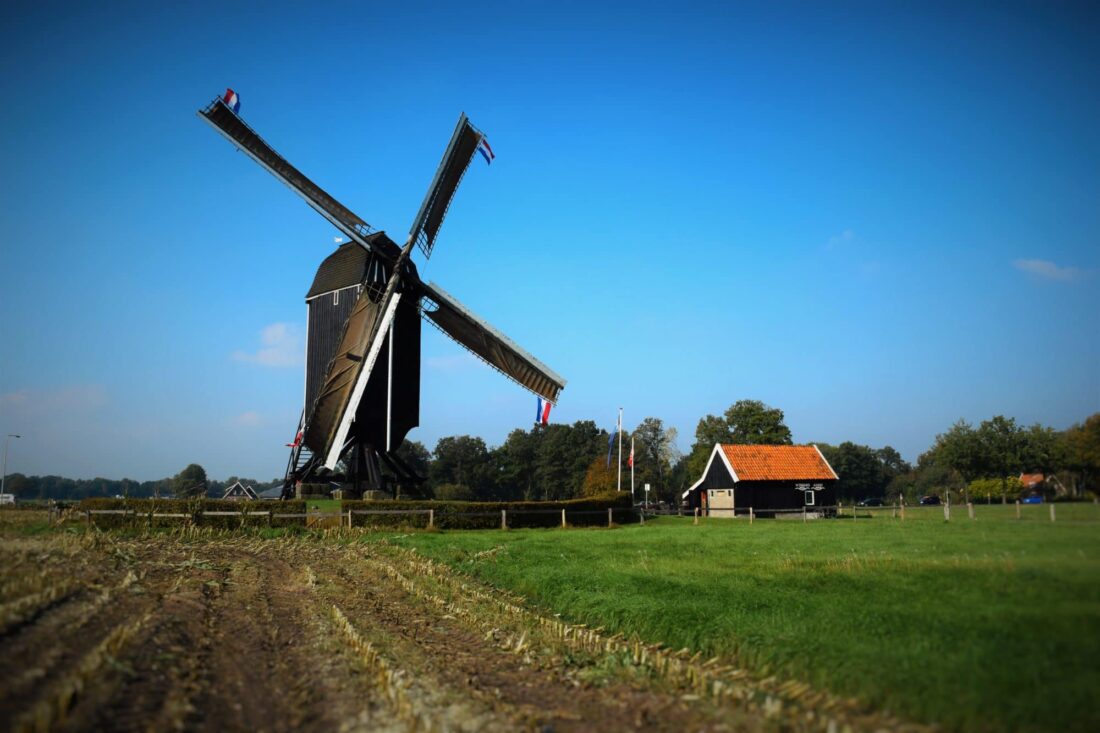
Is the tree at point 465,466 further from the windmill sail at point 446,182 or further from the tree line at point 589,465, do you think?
the windmill sail at point 446,182

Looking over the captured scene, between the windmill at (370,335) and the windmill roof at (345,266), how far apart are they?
0.20ft

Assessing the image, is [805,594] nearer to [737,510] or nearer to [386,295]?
[386,295]

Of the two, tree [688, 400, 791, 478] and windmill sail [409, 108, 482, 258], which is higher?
Answer: windmill sail [409, 108, 482, 258]

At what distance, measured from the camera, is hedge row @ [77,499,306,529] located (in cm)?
2525

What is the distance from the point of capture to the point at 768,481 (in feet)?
152

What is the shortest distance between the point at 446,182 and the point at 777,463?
2943 centimetres

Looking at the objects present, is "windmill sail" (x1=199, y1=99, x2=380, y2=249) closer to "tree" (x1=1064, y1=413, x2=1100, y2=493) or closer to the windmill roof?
the windmill roof

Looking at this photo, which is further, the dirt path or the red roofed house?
the red roofed house

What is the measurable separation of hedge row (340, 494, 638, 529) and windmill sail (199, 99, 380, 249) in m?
11.9

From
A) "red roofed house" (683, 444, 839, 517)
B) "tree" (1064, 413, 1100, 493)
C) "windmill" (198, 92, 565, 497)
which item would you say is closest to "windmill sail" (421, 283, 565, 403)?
"windmill" (198, 92, 565, 497)

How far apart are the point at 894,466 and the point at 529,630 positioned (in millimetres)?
121330

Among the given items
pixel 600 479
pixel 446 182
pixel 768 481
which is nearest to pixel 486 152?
pixel 446 182

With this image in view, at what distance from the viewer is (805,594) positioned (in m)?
9.98

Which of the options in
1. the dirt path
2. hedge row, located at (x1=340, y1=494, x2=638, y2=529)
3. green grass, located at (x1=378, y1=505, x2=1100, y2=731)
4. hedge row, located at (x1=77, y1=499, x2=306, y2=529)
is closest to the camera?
green grass, located at (x1=378, y1=505, x2=1100, y2=731)
